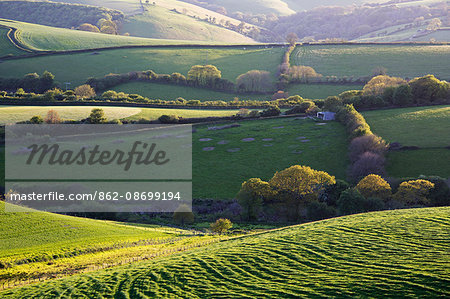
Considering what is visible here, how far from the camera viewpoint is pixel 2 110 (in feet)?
286

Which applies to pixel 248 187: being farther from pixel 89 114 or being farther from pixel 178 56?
pixel 178 56

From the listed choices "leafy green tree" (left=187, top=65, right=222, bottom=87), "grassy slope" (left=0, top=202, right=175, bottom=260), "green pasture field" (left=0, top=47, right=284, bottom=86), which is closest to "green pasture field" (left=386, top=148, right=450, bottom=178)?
"grassy slope" (left=0, top=202, right=175, bottom=260)

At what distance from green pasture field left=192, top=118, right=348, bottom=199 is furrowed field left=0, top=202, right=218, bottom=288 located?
18922mm

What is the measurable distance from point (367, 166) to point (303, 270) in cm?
4145

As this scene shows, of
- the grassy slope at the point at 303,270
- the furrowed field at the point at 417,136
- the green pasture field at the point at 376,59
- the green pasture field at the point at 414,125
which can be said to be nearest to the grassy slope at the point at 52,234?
the grassy slope at the point at 303,270

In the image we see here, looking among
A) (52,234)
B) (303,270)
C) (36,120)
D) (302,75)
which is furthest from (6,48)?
(303,270)

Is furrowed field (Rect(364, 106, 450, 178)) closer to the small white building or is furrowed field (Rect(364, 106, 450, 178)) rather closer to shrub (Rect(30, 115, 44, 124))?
the small white building

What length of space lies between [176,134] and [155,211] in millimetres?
26461

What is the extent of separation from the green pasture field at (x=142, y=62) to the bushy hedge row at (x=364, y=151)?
76805 mm

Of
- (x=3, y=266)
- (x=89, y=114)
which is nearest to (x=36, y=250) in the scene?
(x=3, y=266)

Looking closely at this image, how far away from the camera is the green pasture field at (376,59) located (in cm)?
13925

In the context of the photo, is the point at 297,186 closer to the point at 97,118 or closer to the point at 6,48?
the point at 97,118

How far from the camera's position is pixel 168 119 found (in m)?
87.3

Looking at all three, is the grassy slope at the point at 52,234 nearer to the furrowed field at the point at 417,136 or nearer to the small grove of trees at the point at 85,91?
the furrowed field at the point at 417,136
